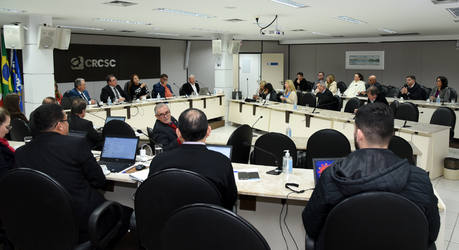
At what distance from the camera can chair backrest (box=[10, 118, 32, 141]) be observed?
15.3 feet

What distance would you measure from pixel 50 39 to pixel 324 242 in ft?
21.4

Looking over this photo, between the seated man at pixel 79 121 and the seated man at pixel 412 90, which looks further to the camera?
the seated man at pixel 412 90

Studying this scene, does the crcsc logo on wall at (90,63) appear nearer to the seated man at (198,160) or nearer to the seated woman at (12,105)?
the seated woman at (12,105)

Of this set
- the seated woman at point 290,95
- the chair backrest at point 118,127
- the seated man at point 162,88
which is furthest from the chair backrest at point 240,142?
the seated man at point 162,88

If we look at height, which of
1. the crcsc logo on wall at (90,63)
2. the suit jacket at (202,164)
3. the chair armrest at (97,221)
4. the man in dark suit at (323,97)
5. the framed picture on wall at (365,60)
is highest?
the framed picture on wall at (365,60)

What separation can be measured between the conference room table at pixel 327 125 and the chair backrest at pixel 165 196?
397 cm

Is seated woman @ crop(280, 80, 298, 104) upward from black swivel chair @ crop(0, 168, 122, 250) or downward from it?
upward

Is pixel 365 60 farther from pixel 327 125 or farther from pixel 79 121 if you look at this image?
pixel 79 121

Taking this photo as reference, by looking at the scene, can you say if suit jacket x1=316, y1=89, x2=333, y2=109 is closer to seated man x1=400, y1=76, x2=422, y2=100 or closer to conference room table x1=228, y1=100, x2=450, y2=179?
conference room table x1=228, y1=100, x2=450, y2=179

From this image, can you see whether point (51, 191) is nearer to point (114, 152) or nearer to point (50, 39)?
point (114, 152)

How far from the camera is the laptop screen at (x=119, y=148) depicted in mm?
3379

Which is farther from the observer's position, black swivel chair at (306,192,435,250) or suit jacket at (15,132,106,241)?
suit jacket at (15,132,106,241)

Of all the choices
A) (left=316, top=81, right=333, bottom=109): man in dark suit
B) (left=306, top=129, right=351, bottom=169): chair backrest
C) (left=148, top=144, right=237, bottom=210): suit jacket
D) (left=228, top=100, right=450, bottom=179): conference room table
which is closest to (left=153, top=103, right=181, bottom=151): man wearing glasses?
(left=306, top=129, right=351, bottom=169): chair backrest

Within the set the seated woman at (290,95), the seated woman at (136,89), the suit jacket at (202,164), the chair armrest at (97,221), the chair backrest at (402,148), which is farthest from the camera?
the seated woman at (136,89)
